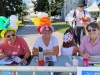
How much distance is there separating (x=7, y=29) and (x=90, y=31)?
57.1 inches

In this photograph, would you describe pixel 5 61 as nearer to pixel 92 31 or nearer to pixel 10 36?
pixel 10 36

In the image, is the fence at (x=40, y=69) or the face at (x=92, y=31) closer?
the fence at (x=40, y=69)

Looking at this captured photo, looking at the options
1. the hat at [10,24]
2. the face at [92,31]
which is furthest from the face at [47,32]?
the face at [92,31]

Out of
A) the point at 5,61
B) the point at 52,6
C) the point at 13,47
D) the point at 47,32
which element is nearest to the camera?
the point at 5,61

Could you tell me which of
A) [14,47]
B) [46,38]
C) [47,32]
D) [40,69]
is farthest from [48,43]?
[40,69]

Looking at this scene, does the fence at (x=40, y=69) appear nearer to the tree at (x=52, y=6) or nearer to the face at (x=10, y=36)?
the face at (x=10, y=36)

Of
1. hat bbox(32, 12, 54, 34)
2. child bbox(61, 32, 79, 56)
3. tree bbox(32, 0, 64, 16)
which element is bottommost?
tree bbox(32, 0, 64, 16)

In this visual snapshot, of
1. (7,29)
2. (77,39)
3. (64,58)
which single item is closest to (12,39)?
(7,29)

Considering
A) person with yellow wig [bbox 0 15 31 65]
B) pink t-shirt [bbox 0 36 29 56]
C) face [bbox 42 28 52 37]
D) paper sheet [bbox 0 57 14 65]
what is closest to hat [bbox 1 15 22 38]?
person with yellow wig [bbox 0 15 31 65]

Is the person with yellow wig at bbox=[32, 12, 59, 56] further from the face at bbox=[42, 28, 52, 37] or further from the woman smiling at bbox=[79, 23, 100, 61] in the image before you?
the woman smiling at bbox=[79, 23, 100, 61]

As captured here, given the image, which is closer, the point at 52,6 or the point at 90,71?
the point at 90,71

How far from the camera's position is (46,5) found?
168 ft

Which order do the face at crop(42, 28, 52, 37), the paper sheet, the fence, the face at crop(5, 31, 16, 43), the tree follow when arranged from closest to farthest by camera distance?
the fence < the paper sheet < the face at crop(5, 31, 16, 43) < the face at crop(42, 28, 52, 37) < the tree

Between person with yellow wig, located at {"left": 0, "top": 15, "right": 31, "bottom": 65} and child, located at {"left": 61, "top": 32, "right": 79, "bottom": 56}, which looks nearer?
person with yellow wig, located at {"left": 0, "top": 15, "right": 31, "bottom": 65}
